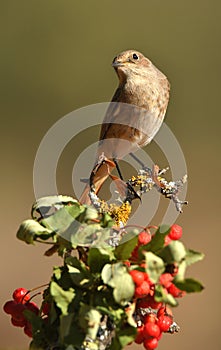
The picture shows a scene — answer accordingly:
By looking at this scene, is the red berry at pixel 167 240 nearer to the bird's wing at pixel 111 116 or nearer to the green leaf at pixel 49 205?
the green leaf at pixel 49 205

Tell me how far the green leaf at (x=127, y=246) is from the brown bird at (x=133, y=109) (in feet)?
5.85

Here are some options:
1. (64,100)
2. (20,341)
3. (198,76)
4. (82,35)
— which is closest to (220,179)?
(198,76)

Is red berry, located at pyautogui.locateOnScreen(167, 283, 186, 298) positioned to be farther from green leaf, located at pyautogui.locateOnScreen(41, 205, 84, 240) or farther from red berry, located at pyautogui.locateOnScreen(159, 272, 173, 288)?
green leaf, located at pyautogui.locateOnScreen(41, 205, 84, 240)

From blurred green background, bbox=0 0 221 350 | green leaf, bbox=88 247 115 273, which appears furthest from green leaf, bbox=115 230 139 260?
blurred green background, bbox=0 0 221 350

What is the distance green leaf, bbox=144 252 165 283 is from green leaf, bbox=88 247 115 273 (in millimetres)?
81

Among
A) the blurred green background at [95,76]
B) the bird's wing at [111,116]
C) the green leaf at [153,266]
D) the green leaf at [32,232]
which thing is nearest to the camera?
the green leaf at [153,266]

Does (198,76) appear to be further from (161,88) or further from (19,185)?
(161,88)

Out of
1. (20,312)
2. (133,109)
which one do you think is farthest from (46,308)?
(133,109)

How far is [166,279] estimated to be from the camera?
1.32 meters

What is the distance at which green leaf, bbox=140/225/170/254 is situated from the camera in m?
1.36

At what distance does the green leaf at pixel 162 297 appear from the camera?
1.30m

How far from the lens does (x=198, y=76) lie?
761 centimetres

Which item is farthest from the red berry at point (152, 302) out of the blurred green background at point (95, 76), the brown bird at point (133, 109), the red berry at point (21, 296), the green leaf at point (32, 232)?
the blurred green background at point (95, 76)

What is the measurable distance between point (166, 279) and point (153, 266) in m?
0.05
